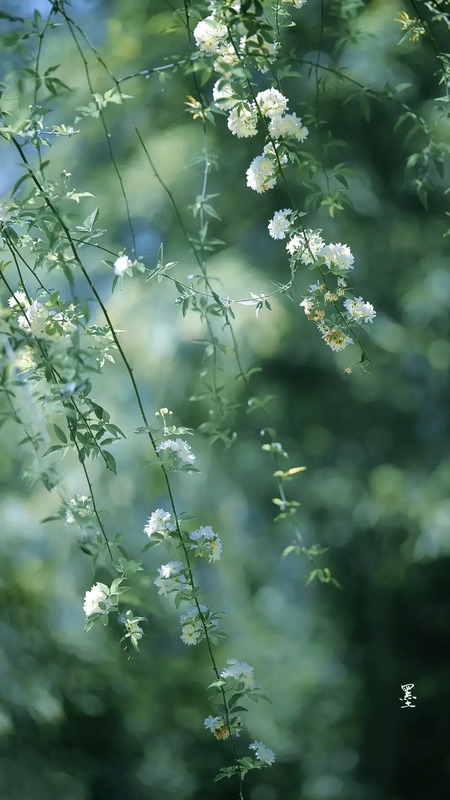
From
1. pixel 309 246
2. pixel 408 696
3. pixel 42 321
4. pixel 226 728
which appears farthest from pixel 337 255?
pixel 408 696

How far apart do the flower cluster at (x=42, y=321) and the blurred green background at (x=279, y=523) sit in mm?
636

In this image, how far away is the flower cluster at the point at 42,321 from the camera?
1.01 m

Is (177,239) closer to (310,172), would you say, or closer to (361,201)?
(361,201)

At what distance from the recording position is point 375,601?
5.15 ft

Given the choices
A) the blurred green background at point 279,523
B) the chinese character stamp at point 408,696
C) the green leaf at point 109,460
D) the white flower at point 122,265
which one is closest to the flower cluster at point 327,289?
the white flower at point 122,265

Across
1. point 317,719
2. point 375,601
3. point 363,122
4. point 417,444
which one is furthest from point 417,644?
point 363,122

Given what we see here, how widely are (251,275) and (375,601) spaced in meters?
0.68

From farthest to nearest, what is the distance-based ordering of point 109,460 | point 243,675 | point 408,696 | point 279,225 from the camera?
point 408,696 → point 279,225 → point 243,675 → point 109,460

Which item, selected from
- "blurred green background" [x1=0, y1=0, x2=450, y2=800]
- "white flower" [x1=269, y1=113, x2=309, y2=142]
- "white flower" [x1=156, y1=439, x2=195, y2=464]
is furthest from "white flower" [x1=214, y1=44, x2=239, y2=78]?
"blurred green background" [x1=0, y1=0, x2=450, y2=800]

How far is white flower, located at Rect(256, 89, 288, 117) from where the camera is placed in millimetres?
1112

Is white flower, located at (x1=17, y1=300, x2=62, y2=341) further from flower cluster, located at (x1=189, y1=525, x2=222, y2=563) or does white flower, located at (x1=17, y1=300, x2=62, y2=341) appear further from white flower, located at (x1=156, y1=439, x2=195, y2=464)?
flower cluster, located at (x1=189, y1=525, x2=222, y2=563)

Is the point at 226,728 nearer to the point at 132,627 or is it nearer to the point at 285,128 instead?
the point at 132,627

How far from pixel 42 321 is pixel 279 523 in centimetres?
75

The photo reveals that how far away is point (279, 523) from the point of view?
1.62m
